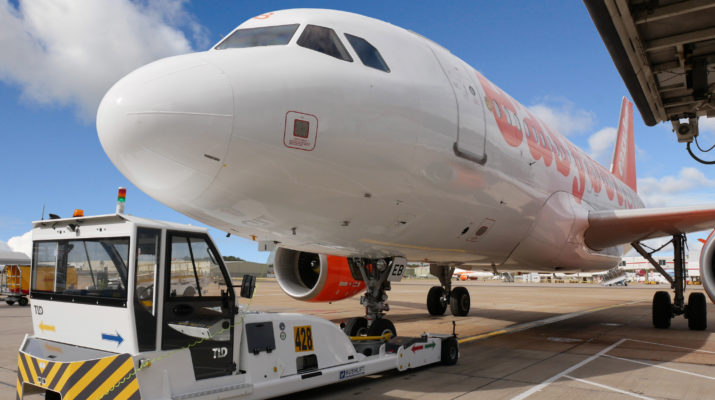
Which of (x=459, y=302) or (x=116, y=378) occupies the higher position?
(x=116, y=378)

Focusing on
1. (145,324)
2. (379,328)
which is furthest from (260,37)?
(379,328)

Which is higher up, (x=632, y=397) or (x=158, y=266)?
(x=158, y=266)

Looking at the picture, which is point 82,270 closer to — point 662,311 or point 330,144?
point 330,144

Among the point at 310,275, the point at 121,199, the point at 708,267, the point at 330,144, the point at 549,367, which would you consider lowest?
the point at 549,367

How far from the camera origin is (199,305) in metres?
3.89

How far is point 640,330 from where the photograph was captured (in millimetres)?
10688

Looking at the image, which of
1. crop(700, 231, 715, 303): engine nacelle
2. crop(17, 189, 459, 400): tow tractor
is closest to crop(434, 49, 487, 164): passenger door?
crop(17, 189, 459, 400): tow tractor

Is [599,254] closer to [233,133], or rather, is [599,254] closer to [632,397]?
[632,397]

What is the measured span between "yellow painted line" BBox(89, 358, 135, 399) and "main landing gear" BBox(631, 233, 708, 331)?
403 inches

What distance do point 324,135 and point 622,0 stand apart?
2.37 metres

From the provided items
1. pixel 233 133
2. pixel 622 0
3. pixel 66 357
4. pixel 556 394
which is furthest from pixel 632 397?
pixel 66 357

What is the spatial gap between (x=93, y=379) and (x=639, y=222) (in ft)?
29.3

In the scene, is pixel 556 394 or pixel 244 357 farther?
pixel 556 394

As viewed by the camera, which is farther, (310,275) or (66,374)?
(310,275)
